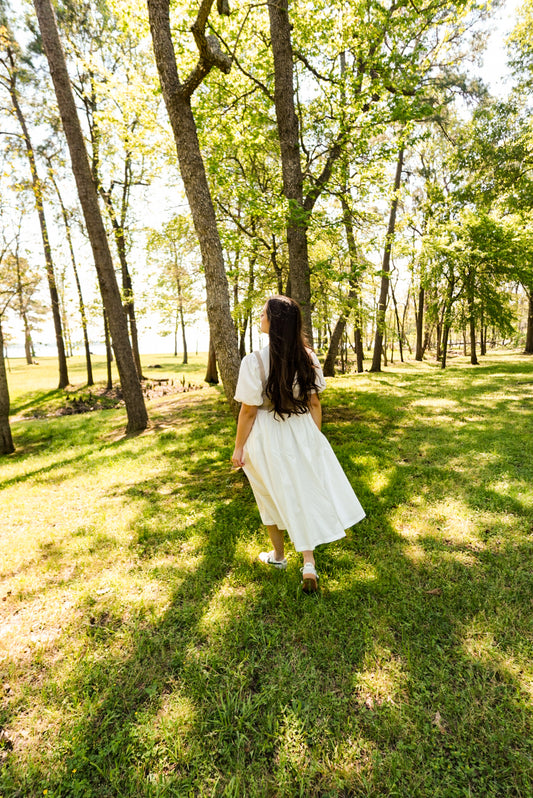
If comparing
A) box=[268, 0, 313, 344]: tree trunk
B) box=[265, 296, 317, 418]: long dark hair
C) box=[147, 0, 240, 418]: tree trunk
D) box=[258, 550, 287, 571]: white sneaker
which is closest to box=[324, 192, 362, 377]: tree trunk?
box=[268, 0, 313, 344]: tree trunk

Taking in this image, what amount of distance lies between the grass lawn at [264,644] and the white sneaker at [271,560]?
0.09m

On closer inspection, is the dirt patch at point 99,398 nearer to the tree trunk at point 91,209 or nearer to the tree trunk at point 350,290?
the tree trunk at point 91,209

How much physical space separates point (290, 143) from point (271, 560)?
7.46 m

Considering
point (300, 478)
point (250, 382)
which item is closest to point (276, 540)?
point (300, 478)

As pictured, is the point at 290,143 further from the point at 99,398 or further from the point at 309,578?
the point at 99,398

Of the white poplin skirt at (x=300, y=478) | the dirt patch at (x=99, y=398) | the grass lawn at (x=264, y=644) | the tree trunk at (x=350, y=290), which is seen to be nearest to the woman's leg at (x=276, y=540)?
the grass lawn at (x=264, y=644)

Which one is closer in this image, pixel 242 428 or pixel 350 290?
pixel 242 428

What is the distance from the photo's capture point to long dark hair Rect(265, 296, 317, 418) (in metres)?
2.90

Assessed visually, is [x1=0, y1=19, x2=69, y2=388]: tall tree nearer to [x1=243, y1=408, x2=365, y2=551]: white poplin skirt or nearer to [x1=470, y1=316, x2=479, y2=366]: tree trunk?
[x1=243, y1=408, x2=365, y2=551]: white poplin skirt

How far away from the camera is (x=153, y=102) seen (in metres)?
10.1

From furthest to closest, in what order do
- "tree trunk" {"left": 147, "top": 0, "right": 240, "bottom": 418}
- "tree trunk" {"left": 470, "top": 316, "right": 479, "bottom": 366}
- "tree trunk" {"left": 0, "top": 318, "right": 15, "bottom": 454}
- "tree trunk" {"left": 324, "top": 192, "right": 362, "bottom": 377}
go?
"tree trunk" {"left": 470, "top": 316, "right": 479, "bottom": 366} < "tree trunk" {"left": 324, "top": 192, "right": 362, "bottom": 377} < "tree trunk" {"left": 0, "top": 318, "right": 15, "bottom": 454} < "tree trunk" {"left": 147, "top": 0, "right": 240, "bottom": 418}

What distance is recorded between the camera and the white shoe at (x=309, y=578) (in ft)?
10.4

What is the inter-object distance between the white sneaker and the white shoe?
0.39 meters

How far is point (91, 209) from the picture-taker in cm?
826
